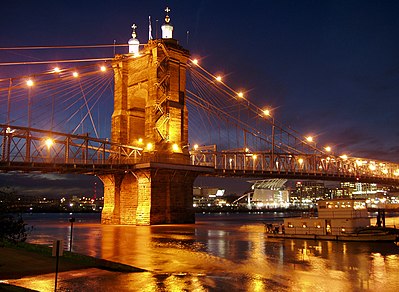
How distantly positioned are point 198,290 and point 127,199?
56.8m

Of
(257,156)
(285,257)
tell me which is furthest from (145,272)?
(257,156)

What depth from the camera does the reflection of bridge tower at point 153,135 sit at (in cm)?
7044

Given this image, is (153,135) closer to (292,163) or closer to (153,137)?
(153,137)

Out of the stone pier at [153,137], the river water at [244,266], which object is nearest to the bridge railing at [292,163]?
the stone pier at [153,137]

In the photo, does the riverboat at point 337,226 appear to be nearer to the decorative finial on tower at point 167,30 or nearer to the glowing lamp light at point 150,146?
the glowing lamp light at point 150,146

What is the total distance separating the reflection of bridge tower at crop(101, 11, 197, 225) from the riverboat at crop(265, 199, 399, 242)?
74.6 ft

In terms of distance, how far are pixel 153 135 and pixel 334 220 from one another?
3325 centimetres

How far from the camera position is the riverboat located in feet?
156

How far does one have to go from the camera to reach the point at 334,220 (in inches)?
1976

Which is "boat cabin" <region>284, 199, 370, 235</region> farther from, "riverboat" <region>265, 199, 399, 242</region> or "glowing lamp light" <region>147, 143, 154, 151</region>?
"glowing lamp light" <region>147, 143, 154, 151</region>

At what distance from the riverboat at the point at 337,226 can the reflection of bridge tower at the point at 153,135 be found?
22.7 metres

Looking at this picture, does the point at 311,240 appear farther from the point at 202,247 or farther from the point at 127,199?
the point at 127,199

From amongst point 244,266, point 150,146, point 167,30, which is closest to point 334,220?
point 244,266

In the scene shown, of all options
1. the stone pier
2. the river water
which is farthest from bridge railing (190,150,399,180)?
the river water
